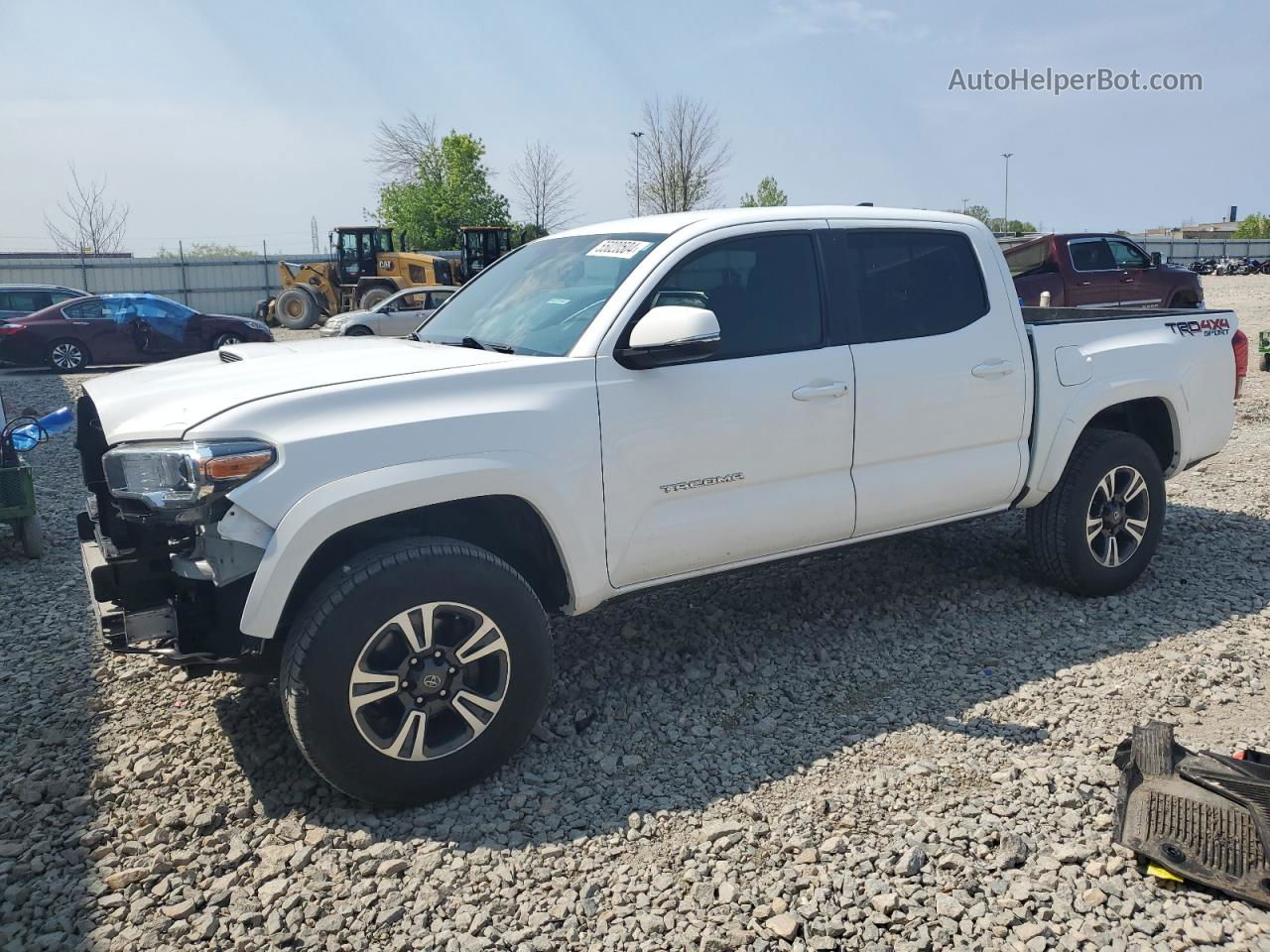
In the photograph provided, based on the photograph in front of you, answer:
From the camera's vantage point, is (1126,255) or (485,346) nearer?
(485,346)

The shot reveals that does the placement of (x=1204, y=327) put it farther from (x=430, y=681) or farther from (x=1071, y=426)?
(x=430, y=681)

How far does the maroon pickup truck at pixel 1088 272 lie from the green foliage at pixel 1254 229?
3536 inches

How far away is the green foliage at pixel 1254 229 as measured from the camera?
298 ft

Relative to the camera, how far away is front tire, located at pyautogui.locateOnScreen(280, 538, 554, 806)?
3.01 meters

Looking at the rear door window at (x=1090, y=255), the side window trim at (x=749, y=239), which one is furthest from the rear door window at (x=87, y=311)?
the side window trim at (x=749, y=239)

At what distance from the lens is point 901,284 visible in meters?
4.31

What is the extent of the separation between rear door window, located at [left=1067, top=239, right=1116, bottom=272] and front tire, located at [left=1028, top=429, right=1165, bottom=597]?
11.4m

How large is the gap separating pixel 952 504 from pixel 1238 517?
3231 millimetres

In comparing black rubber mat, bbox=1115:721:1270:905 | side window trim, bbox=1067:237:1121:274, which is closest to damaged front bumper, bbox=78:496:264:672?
black rubber mat, bbox=1115:721:1270:905

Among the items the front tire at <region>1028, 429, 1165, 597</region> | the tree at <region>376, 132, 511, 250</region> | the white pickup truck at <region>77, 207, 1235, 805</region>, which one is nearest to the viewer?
the white pickup truck at <region>77, 207, 1235, 805</region>

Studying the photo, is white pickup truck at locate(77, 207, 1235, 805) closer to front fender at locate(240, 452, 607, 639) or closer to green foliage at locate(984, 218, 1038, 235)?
front fender at locate(240, 452, 607, 639)

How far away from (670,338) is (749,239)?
2.76 ft

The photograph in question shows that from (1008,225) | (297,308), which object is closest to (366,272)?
(297,308)

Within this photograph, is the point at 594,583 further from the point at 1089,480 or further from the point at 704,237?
the point at 1089,480
